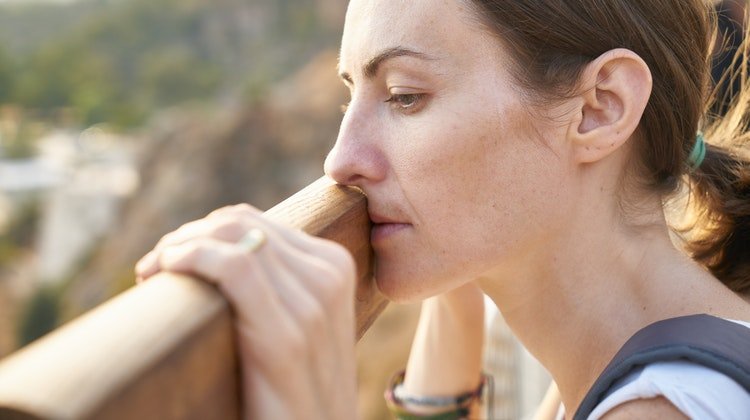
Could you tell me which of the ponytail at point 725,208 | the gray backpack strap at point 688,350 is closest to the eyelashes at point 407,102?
the gray backpack strap at point 688,350

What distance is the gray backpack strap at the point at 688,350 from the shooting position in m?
0.99

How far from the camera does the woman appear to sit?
1.13 m

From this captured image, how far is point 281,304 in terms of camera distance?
0.63m

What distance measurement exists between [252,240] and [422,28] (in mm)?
572

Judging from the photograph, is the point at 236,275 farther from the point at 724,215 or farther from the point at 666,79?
the point at 724,215

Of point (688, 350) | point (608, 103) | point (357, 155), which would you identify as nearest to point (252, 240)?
point (357, 155)

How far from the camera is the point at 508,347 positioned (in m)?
3.41

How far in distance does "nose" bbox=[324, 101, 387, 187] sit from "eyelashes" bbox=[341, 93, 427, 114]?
38 millimetres

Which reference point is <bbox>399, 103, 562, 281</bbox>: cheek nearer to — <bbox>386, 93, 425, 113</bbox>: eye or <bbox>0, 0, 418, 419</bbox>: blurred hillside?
<bbox>386, 93, 425, 113</bbox>: eye

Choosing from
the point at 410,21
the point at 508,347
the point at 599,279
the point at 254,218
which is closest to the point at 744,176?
the point at 599,279

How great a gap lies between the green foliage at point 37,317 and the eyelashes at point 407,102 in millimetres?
28836

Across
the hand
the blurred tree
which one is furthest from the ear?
the blurred tree

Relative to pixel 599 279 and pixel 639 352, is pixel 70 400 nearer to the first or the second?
pixel 639 352

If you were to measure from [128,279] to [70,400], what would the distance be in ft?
81.6
